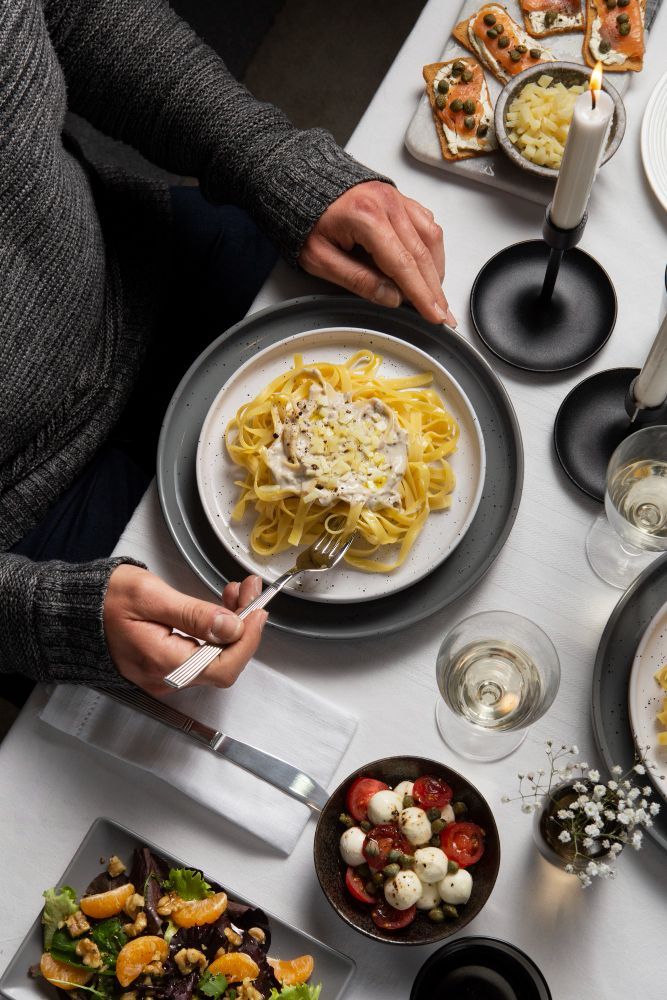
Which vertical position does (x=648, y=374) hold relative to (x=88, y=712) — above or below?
above

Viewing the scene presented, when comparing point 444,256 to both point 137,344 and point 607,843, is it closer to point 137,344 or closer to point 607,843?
point 137,344

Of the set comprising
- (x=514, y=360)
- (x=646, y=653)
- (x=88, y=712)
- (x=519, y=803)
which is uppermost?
(x=514, y=360)

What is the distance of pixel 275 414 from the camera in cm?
129

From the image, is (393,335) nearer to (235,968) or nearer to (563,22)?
(563,22)

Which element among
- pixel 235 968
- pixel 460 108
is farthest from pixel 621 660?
pixel 460 108

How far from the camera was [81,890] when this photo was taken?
1.18m

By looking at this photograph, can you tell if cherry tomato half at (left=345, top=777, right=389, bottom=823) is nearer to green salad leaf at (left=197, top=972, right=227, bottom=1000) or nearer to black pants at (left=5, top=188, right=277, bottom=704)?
green salad leaf at (left=197, top=972, right=227, bottom=1000)

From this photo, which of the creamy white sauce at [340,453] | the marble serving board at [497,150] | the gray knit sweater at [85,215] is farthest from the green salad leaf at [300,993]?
the marble serving board at [497,150]

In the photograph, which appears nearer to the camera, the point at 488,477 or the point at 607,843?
the point at 607,843

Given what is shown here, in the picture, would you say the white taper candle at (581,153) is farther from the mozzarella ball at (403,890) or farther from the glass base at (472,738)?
the mozzarella ball at (403,890)

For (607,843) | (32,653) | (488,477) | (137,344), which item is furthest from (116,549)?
(607,843)

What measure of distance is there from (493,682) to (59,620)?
59 centimetres

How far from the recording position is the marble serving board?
1.43 meters

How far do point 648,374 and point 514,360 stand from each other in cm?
22
